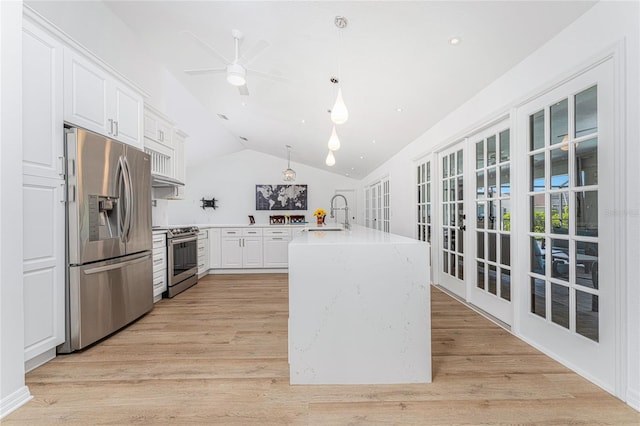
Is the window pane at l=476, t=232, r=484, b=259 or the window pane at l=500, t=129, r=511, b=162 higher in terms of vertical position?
the window pane at l=500, t=129, r=511, b=162

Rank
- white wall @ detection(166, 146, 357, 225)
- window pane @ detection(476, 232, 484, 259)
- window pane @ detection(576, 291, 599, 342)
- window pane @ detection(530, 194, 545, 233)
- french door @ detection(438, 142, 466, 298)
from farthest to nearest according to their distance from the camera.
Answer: white wall @ detection(166, 146, 357, 225) < french door @ detection(438, 142, 466, 298) < window pane @ detection(476, 232, 484, 259) < window pane @ detection(530, 194, 545, 233) < window pane @ detection(576, 291, 599, 342)

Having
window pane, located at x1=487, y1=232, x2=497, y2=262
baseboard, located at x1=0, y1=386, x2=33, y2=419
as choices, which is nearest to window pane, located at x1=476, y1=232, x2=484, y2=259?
window pane, located at x1=487, y1=232, x2=497, y2=262

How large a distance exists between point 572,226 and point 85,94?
12.2 ft

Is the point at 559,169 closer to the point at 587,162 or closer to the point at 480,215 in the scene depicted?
the point at 587,162

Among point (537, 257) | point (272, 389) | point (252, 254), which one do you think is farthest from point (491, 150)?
point (252, 254)

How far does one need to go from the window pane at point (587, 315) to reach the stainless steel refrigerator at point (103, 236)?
348 cm

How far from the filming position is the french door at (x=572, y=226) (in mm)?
1642

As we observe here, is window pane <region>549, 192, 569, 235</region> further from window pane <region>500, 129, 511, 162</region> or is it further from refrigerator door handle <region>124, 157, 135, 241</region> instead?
refrigerator door handle <region>124, 157, 135, 241</region>

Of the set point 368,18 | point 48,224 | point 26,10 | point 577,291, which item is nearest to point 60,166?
point 48,224

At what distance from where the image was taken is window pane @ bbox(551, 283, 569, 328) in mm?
1944

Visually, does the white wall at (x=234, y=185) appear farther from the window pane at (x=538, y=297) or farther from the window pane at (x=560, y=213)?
the window pane at (x=560, y=213)

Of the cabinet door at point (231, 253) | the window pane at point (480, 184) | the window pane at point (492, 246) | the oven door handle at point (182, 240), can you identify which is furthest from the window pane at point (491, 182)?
the cabinet door at point (231, 253)

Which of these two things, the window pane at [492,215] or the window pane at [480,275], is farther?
the window pane at [480,275]

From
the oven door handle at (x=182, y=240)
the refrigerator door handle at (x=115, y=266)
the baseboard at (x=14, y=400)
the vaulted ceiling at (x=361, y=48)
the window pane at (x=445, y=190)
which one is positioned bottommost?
the baseboard at (x=14, y=400)
